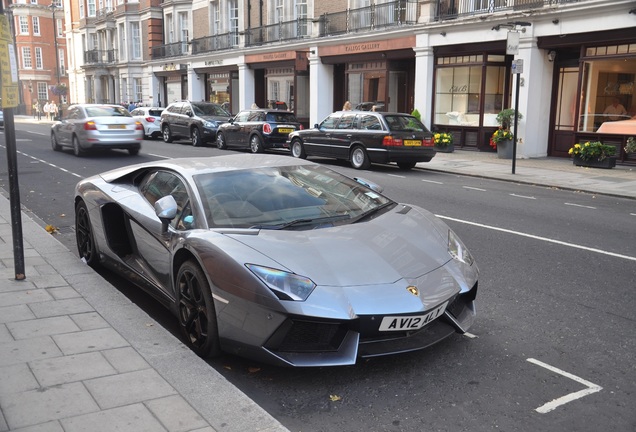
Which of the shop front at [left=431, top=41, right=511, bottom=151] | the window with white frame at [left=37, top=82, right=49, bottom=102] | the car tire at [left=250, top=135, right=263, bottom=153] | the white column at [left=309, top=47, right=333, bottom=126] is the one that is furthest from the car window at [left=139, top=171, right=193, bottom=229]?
the window with white frame at [left=37, top=82, right=49, bottom=102]

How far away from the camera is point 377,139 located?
16281 millimetres

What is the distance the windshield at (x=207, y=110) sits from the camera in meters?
26.1

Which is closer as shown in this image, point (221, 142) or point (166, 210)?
point (166, 210)

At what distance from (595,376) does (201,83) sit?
4029cm

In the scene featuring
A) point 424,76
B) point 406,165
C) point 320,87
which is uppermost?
point 424,76

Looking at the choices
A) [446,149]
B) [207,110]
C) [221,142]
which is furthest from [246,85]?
[446,149]

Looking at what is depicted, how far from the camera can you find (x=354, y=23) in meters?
27.4

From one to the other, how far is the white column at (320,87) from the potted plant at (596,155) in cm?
1401

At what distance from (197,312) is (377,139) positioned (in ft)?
40.8

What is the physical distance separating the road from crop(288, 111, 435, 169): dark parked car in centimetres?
816

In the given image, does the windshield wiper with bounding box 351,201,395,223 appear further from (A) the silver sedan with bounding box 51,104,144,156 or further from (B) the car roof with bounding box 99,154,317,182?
(A) the silver sedan with bounding box 51,104,144,156

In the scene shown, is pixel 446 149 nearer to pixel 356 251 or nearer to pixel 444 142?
pixel 444 142

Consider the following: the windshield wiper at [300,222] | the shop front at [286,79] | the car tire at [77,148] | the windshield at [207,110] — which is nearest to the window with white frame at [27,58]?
the shop front at [286,79]

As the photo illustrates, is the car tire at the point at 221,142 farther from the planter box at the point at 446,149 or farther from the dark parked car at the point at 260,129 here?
the planter box at the point at 446,149
